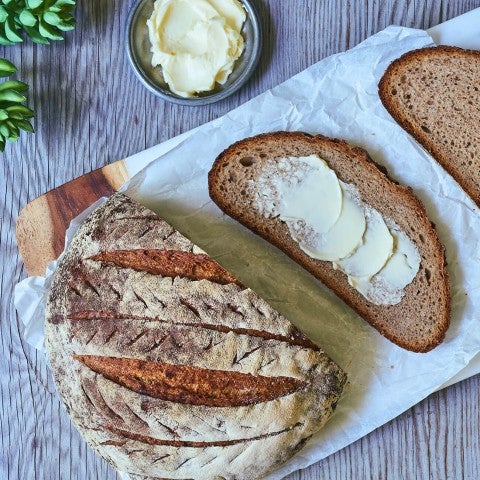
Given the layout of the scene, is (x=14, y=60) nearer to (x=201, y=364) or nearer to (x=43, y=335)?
(x=43, y=335)

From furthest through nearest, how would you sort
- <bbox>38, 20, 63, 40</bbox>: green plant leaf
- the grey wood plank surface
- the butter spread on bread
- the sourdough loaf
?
the grey wood plank surface
<bbox>38, 20, 63, 40</bbox>: green plant leaf
the butter spread on bread
the sourdough loaf

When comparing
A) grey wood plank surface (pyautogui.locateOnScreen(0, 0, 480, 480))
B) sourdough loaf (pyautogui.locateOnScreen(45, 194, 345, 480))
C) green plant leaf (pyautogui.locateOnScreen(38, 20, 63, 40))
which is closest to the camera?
sourdough loaf (pyautogui.locateOnScreen(45, 194, 345, 480))

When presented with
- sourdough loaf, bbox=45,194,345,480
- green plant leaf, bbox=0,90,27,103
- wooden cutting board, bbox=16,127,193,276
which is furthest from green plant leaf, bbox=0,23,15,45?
sourdough loaf, bbox=45,194,345,480

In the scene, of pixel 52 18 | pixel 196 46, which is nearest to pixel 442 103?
pixel 196 46

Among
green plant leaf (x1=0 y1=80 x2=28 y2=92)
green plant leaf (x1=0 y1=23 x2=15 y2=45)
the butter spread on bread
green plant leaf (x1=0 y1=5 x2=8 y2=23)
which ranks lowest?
the butter spread on bread

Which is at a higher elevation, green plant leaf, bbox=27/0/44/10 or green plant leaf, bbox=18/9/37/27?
green plant leaf, bbox=27/0/44/10

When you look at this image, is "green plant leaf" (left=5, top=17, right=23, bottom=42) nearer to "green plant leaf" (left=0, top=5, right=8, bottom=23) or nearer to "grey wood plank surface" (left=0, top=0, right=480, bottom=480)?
"green plant leaf" (left=0, top=5, right=8, bottom=23)

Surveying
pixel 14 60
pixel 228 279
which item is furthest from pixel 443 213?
pixel 14 60
